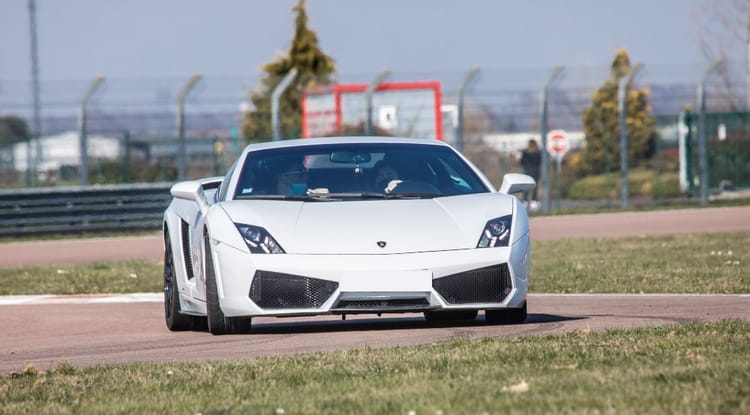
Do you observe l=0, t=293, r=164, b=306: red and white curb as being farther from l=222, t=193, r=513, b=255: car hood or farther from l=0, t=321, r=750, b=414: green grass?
l=0, t=321, r=750, b=414: green grass

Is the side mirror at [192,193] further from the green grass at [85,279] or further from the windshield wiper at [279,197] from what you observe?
the green grass at [85,279]

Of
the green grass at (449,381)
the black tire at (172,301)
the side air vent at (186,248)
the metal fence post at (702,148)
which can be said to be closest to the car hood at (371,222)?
the green grass at (449,381)

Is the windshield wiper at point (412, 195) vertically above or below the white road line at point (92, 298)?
above

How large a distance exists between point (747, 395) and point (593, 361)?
129cm

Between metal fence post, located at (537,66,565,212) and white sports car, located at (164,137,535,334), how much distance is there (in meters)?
19.2

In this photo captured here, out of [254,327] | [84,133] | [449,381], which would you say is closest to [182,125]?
[84,133]

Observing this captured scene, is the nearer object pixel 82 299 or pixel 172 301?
pixel 172 301

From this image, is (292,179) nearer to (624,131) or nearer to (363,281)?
(363,281)

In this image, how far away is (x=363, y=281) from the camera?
27.6 feet

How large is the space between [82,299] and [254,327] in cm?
373

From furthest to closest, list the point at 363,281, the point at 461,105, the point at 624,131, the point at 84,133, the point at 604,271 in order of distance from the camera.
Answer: the point at 624,131
the point at 461,105
the point at 84,133
the point at 604,271
the point at 363,281

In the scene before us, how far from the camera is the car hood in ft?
27.8

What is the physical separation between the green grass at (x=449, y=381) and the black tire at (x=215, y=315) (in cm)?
133

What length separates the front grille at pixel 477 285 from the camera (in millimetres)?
8523
